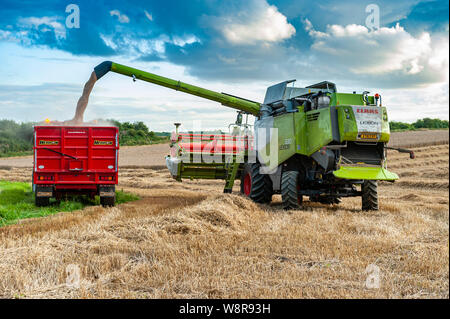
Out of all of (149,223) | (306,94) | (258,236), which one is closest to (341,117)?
(306,94)

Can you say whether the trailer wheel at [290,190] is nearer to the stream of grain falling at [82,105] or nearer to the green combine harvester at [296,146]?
the green combine harvester at [296,146]

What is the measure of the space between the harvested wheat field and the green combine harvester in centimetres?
116

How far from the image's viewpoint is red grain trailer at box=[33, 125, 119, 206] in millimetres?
11555

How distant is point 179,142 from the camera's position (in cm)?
1330

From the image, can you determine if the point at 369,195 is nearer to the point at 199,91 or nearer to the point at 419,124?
the point at 199,91

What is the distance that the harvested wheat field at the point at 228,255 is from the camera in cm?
441

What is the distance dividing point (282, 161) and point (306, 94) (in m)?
1.73

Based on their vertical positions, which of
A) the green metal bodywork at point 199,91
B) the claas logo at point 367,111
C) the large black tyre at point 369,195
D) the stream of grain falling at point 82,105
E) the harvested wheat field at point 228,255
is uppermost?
the green metal bodywork at point 199,91

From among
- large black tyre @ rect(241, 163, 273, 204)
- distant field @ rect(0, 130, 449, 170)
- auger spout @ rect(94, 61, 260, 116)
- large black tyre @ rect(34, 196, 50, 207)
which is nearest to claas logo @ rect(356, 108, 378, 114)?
large black tyre @ rect(241, 163, 273, 204)

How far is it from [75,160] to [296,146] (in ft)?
17.6

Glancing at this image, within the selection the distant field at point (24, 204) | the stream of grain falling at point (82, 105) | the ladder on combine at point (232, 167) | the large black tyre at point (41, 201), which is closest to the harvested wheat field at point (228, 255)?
the distant field at point (24, 204)

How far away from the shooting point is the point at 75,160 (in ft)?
38.5

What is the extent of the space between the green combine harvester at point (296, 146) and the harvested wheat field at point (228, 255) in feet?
3.80

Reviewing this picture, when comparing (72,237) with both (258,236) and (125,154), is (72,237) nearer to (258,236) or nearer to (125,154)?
(258,236)
